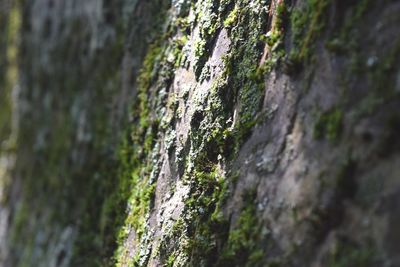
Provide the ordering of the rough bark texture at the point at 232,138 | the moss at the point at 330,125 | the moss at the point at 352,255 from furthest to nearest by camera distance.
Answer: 1. the moss at the point at 330,125
2. the rough bark texture at the point at 232,138
3. the moss at the point at 352,255

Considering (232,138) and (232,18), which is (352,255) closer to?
(232,138)

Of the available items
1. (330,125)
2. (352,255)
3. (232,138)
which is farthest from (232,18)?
(352,255)

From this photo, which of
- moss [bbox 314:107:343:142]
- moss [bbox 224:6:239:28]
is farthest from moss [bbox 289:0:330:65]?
moss [bbox 224:6:239:28]

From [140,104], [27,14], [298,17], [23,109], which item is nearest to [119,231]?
[140,104]

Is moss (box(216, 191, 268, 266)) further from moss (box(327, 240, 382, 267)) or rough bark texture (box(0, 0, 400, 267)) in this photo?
moss (box(327, 240, 382, 267))

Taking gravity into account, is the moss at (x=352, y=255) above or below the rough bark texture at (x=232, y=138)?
below

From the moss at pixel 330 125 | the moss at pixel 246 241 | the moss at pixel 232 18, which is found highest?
the moss at pixel 232 18

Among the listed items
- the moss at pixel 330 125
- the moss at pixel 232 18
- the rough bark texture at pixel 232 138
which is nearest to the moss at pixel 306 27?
the rough bark texture at pixel 232 138

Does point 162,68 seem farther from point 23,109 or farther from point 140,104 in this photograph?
point 23,109

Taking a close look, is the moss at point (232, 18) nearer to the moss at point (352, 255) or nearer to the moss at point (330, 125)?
the moss at point (330, 125)
